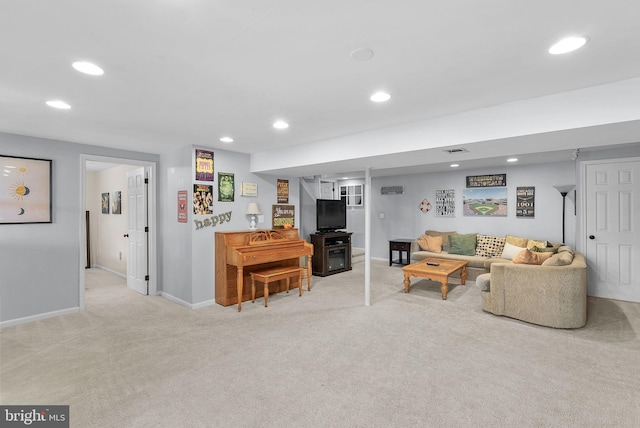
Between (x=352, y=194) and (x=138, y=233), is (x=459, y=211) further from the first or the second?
(x=138, y=233)

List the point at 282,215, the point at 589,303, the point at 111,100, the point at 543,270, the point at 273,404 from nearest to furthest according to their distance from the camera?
1. the point at 273,404
2. the point at 111,100
3. the point at 543,270
4. the point at 589,303
5. the point at 282,215

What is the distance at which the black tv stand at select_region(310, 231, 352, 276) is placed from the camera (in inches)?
244

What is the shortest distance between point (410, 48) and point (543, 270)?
3063mm

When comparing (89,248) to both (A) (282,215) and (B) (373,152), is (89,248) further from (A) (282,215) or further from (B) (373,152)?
(B) (373,152)

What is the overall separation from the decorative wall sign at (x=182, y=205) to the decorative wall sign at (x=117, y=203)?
2.77m

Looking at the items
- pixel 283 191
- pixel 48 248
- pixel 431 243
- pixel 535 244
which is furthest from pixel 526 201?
pixel 48 248

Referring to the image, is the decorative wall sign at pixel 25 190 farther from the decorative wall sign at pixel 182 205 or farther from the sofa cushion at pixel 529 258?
the sofa cushion at pixel 529 258

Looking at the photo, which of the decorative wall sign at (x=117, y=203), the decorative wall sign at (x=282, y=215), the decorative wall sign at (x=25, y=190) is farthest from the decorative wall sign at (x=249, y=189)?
the decorative wall sign at (x=117, y=203)

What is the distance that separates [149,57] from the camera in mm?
1872

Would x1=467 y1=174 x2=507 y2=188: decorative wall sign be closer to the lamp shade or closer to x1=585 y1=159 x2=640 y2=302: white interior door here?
x1=585 y1=159 x2=640 y2=302: white interior door

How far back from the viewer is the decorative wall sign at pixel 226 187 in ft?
15.1

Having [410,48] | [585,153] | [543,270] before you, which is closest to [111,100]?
[410,48]

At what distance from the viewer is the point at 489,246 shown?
6012 millimetres

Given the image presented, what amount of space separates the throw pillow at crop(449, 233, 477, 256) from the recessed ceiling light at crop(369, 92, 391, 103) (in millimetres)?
4511
